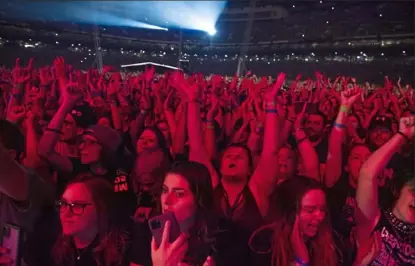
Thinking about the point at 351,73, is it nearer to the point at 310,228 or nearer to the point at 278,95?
the point at 278,95

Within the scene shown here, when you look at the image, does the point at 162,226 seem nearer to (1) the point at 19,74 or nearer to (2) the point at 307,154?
(2) the point at 307,154

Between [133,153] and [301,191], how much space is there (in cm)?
57

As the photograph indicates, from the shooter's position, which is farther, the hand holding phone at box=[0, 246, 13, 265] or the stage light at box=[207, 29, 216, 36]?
the hand holding phone at box=[0, 246, 13, 265]

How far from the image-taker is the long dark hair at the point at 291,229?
1.64 metres

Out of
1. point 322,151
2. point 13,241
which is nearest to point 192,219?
point 322,151

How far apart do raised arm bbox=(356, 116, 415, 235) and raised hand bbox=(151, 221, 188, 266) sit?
554mm

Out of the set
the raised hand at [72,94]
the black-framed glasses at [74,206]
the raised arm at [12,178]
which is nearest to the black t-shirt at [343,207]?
the black-framed glasses at [74,206]

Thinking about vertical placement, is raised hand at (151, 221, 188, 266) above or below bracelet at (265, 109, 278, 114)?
below

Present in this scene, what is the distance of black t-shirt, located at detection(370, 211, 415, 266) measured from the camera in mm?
1610

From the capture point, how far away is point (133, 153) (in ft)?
5.83

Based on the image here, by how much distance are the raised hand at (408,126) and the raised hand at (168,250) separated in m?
0.76

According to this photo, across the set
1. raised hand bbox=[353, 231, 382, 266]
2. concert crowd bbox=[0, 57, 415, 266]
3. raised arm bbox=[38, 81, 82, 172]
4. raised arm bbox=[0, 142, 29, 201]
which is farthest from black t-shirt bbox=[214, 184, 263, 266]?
raised arm bbox=[0, 142, 29, 201]

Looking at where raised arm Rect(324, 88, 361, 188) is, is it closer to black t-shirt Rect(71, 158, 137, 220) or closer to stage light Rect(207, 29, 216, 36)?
stage light Rect(207, 29, 216, 36)

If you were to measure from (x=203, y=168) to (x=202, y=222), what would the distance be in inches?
6.7
